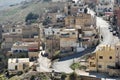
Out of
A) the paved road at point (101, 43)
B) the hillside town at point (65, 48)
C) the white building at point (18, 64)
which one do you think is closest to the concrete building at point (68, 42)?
the hillside town at point (65, 48)

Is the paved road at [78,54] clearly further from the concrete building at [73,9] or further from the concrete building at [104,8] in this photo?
the concrete building at [104,8]

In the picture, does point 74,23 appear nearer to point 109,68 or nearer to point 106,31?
point 106,31

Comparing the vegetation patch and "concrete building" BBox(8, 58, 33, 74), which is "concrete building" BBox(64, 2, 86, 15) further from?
the vegetation patch

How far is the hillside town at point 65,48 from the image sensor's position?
4381cm

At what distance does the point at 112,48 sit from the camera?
43.9m

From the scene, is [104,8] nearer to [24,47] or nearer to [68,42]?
[68,42]

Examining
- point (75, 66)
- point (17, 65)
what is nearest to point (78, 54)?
point (75, 66)


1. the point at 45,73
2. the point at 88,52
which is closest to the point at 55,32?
the point at 88,52

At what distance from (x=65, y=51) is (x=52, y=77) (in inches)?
340

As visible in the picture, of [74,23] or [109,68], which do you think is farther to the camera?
[74,23]

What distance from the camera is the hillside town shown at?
43812 mm

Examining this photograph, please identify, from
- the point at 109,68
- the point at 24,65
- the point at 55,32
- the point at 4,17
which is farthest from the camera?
the point at 4,17

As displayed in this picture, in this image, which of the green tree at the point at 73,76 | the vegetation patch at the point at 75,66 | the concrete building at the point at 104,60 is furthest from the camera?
the vegetation patch at the point at 75,66

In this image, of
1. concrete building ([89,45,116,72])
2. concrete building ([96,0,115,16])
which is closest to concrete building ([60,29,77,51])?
concrete building ([89,45,116,72])
